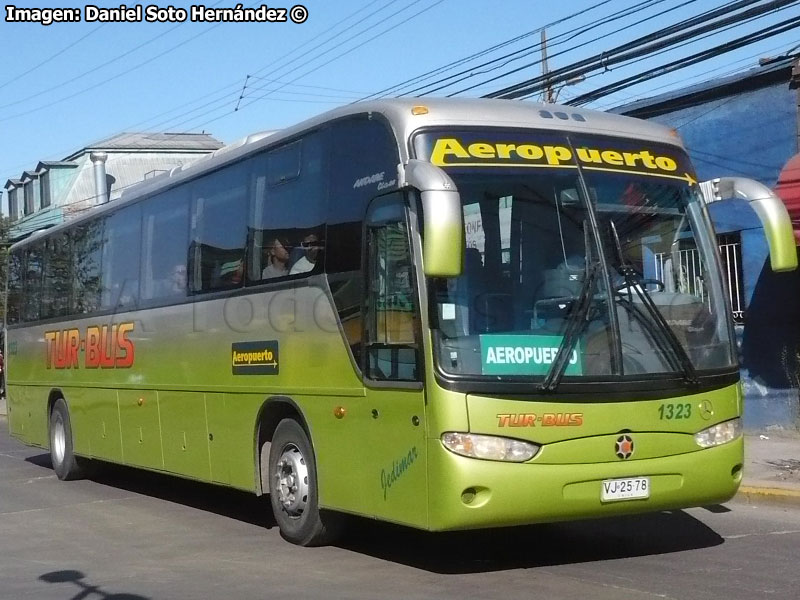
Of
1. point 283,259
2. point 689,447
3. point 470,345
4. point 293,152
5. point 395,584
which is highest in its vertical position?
point 293,152

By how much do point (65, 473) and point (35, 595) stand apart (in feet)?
27.1

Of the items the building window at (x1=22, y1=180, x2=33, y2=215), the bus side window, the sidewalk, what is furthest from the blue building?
the building window at (x1=22, y1=180, x2=33, y2=215)

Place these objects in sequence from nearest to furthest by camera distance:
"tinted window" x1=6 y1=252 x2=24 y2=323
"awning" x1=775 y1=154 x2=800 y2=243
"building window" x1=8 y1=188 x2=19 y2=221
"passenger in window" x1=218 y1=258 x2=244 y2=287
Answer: "passenger in window" x1=218 y1=258 x2=244 y2=287 < "awning" x1=775 y1=154 x2=800 y2=243 < "tinted window" x1=6 y1=252 x2=24 y2=323 < "building window" x1=8 y1=188 x2=19 y2=221

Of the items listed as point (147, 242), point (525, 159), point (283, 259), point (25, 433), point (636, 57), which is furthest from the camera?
point (25, 433)

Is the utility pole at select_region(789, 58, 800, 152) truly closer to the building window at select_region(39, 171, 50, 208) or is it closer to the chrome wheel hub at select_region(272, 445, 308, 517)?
the chrome wheel hub at select_region(272, 445, 308, 517)

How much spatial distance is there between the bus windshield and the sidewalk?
11.0ft

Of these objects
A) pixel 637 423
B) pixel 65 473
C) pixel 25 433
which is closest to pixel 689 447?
pixel 637 423

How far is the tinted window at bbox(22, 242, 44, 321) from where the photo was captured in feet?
56.9

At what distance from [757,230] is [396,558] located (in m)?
9.40

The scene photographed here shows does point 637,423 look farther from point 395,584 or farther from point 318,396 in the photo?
point 318,396

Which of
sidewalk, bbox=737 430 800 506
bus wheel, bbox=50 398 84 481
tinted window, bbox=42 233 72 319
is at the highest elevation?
tinted window, bbox=42 233 72 319

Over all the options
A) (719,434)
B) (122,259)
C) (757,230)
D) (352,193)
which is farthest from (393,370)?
(757,230)

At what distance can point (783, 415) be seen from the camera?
16656mm

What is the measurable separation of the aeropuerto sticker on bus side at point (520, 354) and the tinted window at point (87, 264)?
26.5 feet
